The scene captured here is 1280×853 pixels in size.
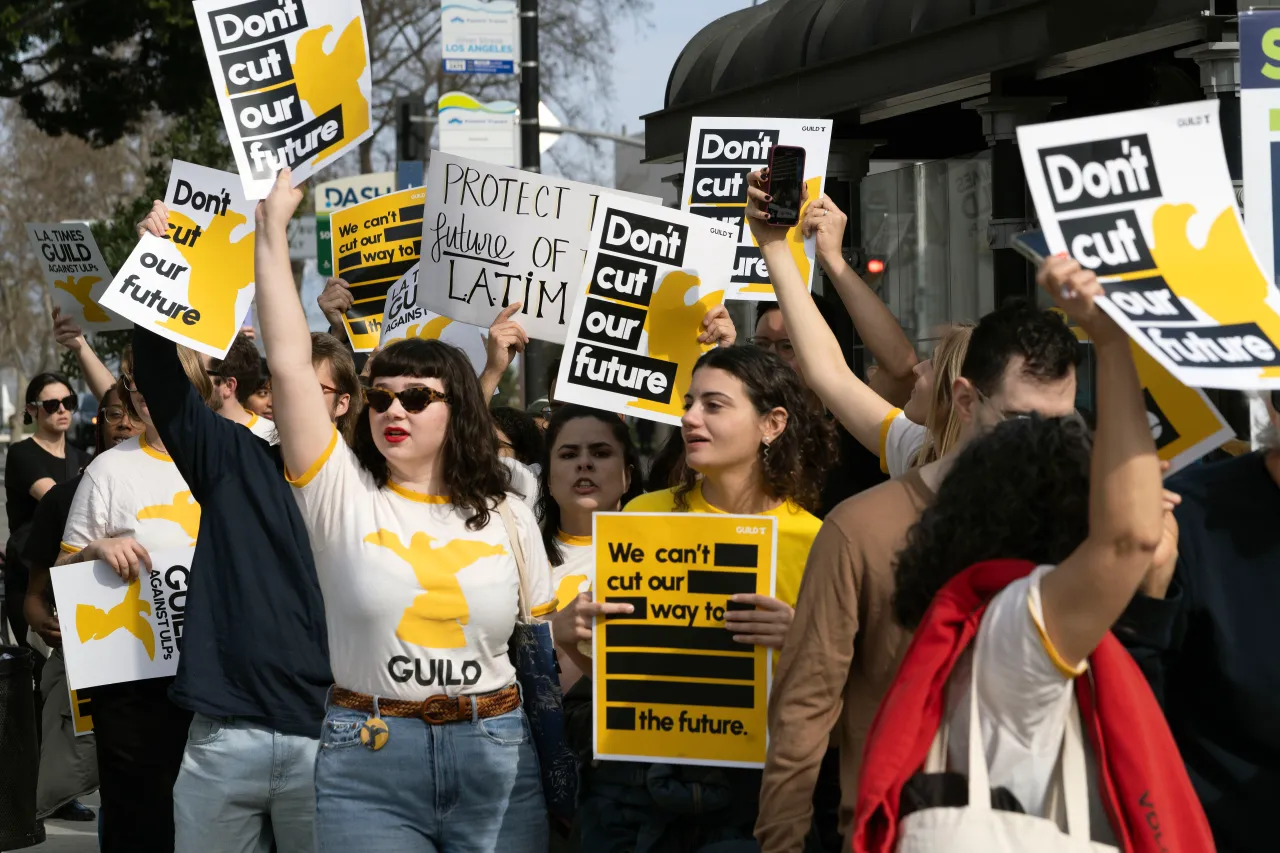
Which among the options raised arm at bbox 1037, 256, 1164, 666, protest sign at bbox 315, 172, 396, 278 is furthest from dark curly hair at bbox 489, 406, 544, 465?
protest sign at bbox 315, 172, 396, 278

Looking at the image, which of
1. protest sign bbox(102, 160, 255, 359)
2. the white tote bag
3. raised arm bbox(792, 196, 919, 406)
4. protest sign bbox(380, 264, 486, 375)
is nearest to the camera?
the white tote bag

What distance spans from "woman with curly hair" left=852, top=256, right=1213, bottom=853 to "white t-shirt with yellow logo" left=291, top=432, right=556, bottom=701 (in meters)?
1.60

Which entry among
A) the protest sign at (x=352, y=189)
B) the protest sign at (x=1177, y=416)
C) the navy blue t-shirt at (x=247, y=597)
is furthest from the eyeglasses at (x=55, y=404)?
the protest sign at (x=352, y=189)

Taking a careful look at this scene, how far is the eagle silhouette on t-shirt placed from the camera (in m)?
4.20

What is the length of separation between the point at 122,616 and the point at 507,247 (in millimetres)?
1958

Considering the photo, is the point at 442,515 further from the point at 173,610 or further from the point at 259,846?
the point at 173,610

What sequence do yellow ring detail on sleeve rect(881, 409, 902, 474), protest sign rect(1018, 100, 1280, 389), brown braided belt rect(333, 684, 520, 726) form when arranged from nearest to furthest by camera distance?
protest sign rect(1018, 100, 1280, 389), brown braided belt rect(333, 684, 520, 726), yellow ring detail on sleeve rect(881, 409, 902, 474)

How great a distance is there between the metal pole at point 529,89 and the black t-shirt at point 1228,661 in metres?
14.1

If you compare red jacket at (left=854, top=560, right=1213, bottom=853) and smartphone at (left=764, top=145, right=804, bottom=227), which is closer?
red jacket at (left=854, top=560, right=1213, bottom=853)

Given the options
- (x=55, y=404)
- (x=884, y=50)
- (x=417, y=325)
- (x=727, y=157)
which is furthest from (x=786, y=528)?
(x=55, y=404)

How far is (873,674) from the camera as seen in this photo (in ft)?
11.2

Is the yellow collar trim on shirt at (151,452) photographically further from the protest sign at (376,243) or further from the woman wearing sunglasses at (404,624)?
the protest sign at (376,243)

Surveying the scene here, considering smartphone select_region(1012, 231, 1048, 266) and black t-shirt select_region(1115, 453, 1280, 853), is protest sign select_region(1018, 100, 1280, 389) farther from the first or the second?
black t-shirt select_region(1115, 453, 1280, 853)

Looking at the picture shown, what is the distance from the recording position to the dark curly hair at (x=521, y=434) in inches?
270
